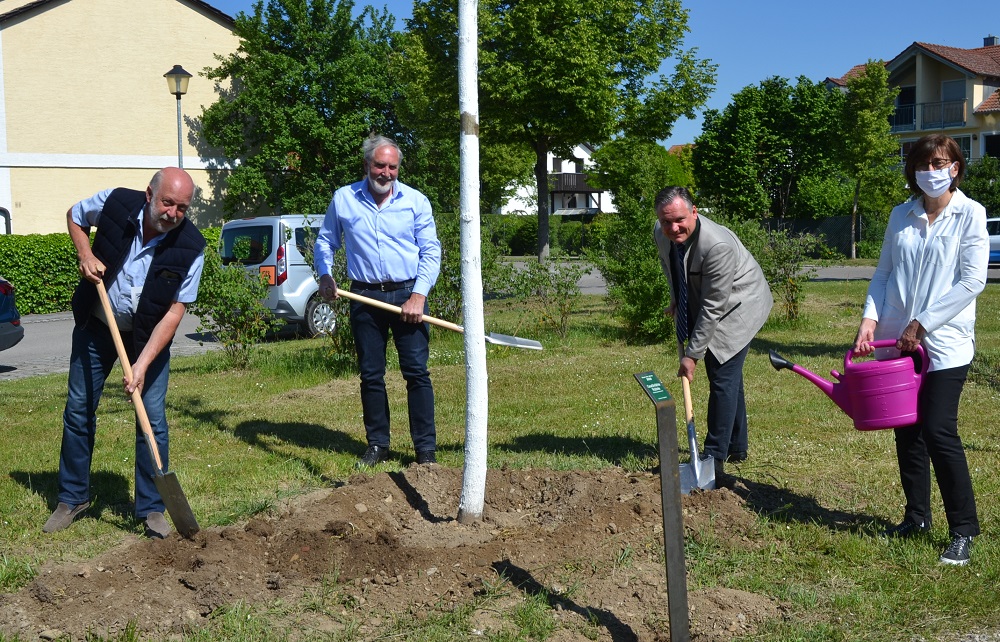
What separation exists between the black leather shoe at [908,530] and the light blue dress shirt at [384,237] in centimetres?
288

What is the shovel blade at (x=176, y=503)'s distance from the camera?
4348mm

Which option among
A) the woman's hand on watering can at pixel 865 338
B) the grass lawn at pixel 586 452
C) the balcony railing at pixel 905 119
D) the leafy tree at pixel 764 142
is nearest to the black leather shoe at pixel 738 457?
the grass lawn at pixel 586 452

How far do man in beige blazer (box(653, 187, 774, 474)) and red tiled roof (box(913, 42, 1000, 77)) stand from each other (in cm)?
4465

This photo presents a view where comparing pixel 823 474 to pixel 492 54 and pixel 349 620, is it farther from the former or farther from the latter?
pixel 492 54

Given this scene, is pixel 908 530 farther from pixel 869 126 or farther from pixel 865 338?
pixel 869 126

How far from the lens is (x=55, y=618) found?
3.55m

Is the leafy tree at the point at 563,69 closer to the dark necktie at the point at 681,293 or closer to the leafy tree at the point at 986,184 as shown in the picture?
the dark necktie at the point at 681,293

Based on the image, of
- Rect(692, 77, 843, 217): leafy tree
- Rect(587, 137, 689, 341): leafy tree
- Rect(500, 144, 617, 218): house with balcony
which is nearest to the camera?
Rect(587, 137, 689, 341): leafy tree

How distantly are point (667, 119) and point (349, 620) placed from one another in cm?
1912

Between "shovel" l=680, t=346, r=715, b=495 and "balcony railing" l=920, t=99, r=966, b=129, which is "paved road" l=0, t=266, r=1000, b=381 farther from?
"balcony railing" l=920, t=99, r=966, b=129

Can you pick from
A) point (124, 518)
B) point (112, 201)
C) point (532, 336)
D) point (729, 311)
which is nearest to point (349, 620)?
point (124, 518)

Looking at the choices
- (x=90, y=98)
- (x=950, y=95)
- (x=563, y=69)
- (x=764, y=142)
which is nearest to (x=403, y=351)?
(x=563, y=69)

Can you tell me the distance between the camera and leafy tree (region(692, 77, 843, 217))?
122ft

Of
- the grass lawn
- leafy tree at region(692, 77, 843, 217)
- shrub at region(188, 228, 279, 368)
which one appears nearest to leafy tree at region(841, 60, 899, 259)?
leafy tree at region(692, 77, 843, 217)
